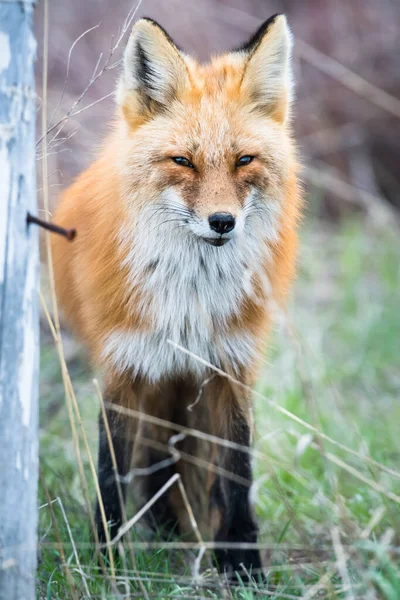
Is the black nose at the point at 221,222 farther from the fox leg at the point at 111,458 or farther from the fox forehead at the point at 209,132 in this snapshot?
the fox leg at the point at 111,458

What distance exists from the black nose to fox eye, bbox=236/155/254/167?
0.29 m

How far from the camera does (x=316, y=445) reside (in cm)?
215

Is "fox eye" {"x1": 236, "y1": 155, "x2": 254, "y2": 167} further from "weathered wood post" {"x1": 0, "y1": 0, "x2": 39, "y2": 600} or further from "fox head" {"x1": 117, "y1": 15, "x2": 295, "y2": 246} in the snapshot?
"weathered wood post" {"x1": 0, "y1": 0, "x2": 39, "y2": 600}

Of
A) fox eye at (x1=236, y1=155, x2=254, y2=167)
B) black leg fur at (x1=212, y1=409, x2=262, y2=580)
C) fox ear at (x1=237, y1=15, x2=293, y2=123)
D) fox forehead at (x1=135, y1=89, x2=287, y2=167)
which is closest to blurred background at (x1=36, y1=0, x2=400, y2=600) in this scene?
black leg fur at (x1=212, y1=409, x2=262, y2=580)

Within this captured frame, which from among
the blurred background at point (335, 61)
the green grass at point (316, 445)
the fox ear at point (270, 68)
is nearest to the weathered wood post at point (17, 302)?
the green grass at point (316, 445)

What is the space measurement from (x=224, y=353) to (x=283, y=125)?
1.03 metres

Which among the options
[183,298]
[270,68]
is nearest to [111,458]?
[183,298]

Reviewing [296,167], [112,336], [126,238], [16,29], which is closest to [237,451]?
[112,336]

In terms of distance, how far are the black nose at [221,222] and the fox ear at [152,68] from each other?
627 mm

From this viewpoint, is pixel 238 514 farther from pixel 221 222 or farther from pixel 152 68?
pixel 152 68

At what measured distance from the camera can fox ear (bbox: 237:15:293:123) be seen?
9.04ft

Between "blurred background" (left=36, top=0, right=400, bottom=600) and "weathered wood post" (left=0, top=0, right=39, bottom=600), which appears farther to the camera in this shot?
"blurred background" (left=36, top=0, right=400, bottom=600)

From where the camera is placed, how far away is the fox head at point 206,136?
8.50 ft

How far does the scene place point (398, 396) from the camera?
16.5ft
